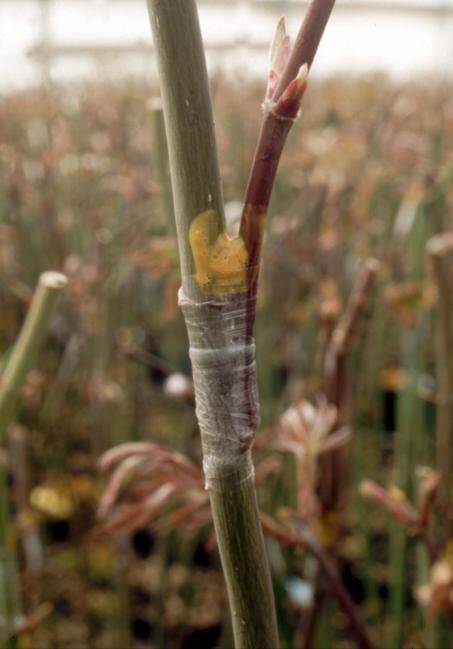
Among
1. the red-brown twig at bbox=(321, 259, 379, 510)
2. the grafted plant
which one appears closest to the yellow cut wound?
the grafted plant

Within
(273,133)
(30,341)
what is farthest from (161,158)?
(273,133)

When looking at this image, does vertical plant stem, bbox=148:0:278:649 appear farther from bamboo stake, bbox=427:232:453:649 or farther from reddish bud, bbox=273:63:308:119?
bamboo stake, bbox=427:232:453:649

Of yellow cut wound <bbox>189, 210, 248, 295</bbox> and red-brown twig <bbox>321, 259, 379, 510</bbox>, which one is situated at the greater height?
yellow cut wound <bbox>189, 210, 248, 295</bbox>

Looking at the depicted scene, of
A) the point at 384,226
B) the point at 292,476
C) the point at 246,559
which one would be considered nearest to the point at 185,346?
the point at 384,226

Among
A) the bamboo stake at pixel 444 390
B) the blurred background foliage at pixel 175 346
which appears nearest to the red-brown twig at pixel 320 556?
the bamboo stake at pixel 444 390

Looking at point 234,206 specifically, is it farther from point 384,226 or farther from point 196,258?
point 384,226

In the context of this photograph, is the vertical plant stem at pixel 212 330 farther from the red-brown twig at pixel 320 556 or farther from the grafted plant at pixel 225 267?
the red-brown twig at pixel 320 556
